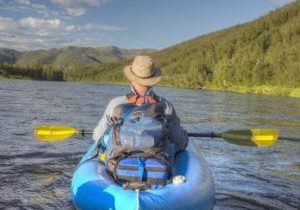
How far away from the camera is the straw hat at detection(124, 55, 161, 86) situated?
7688 mm

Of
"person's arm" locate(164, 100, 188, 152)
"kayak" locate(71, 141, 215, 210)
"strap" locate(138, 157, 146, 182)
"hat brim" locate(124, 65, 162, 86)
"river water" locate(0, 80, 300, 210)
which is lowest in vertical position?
"river water" locate(0, 80, 300, 210)

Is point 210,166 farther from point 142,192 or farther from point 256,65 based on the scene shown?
point 256,65

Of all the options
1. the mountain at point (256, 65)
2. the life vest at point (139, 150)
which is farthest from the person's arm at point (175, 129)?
the mountain at point (256, 65)

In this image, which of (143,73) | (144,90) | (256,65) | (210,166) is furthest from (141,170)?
(256,65)

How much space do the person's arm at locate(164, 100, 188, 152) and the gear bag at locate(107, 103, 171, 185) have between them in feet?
2.05

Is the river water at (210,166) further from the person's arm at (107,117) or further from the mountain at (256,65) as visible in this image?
the mountain at (256,65)

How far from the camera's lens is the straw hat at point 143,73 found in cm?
769

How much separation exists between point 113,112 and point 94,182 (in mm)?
1124

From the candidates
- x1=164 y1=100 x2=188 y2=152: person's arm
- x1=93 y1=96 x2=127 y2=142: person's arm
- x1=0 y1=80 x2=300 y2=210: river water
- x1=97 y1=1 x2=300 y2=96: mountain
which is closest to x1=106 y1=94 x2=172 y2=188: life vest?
x1=164 y1=100 x2=188 y2=152: person's arm

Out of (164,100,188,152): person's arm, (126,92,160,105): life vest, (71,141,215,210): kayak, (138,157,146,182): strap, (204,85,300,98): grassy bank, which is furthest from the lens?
(204,85,300,98): grassy bank

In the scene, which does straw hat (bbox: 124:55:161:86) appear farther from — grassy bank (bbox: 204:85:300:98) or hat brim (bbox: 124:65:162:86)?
grassy bank (bbox: 204:85:300:98)

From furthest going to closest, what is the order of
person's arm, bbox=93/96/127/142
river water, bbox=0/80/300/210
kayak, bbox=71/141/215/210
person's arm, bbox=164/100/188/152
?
river water, bbox=0/80/300/210 → person's arm, bbox=93/96/127/142 → person's arm, bbox=164/100/188/152 → kayak, bbox=71/141/215/210

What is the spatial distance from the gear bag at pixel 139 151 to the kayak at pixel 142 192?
0.65 ft

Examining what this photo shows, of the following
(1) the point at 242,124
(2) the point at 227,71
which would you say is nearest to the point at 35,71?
(2) the point at 227,71
